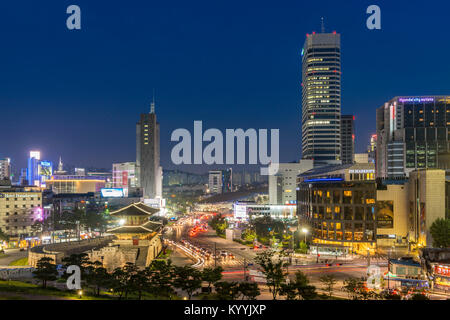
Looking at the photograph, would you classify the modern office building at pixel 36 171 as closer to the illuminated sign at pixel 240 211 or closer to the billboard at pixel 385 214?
the illuminated sign at pixel 240 211

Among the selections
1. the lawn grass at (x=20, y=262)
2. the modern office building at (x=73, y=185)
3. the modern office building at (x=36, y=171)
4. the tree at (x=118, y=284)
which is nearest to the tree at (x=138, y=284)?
the tree at (x=118, y=284)

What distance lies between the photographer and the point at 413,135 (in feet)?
354

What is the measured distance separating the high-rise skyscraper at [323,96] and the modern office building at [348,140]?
4544cm

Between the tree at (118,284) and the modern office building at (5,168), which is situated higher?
the modern office building at (5,168)

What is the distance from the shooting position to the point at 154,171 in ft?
493

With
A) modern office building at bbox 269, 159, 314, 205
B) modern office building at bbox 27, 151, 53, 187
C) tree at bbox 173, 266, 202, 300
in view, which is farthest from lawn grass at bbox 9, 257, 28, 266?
modern office building at bbox 27, 151, 53, 187

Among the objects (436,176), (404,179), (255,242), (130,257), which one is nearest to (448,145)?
(404,179)

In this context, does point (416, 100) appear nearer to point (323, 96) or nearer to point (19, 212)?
point (323, 96)

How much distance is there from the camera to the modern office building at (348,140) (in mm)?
170125

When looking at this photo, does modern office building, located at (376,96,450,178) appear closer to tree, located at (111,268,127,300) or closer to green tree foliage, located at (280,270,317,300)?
green tree foliage, located at (280,270,317,300)

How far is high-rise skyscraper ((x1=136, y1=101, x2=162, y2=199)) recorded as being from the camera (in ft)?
486

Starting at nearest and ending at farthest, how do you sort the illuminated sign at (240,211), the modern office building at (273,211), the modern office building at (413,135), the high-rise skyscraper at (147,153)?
1. the modern office building at (273,211)
2. the modern office building at (413,135)
3. the illuminated sign at (240,211)
4. the high-rise skyscraper at (147,153)
